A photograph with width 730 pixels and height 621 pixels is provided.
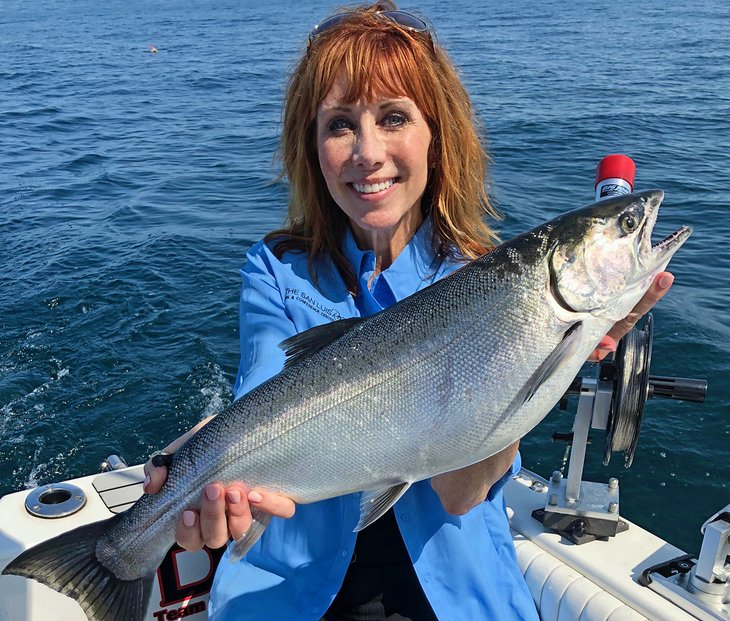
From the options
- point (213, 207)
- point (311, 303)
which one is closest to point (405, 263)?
point (311, 303)

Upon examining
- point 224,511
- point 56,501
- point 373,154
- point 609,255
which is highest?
point 373,154

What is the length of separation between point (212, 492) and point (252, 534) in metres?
0.26

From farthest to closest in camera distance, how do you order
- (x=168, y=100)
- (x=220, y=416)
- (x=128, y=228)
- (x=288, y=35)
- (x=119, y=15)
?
(x=119, y=15), (x=288, y=35), (x=168, y=100), (x=128, y=228), (x=220, y=416)

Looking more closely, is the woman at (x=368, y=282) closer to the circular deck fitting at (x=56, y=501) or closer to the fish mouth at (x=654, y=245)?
the fish mouth at (x=654, y=245)

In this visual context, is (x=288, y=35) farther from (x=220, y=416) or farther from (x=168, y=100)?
(x=220, y=416)

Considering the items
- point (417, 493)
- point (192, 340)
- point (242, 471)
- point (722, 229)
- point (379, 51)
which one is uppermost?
point (379, 51)

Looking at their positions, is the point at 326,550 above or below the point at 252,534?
below

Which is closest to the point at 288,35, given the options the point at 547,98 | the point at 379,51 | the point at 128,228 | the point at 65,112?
the point at 65,112

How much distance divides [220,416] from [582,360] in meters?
1.26

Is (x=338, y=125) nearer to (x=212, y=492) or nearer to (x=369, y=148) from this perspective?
(x=369, y=148)

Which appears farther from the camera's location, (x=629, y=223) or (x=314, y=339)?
(x=314, y=339)

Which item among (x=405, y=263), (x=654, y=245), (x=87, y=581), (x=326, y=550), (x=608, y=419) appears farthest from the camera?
(x=608, y=419)

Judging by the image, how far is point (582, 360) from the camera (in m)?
2.50

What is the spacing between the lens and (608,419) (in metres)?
3.64
